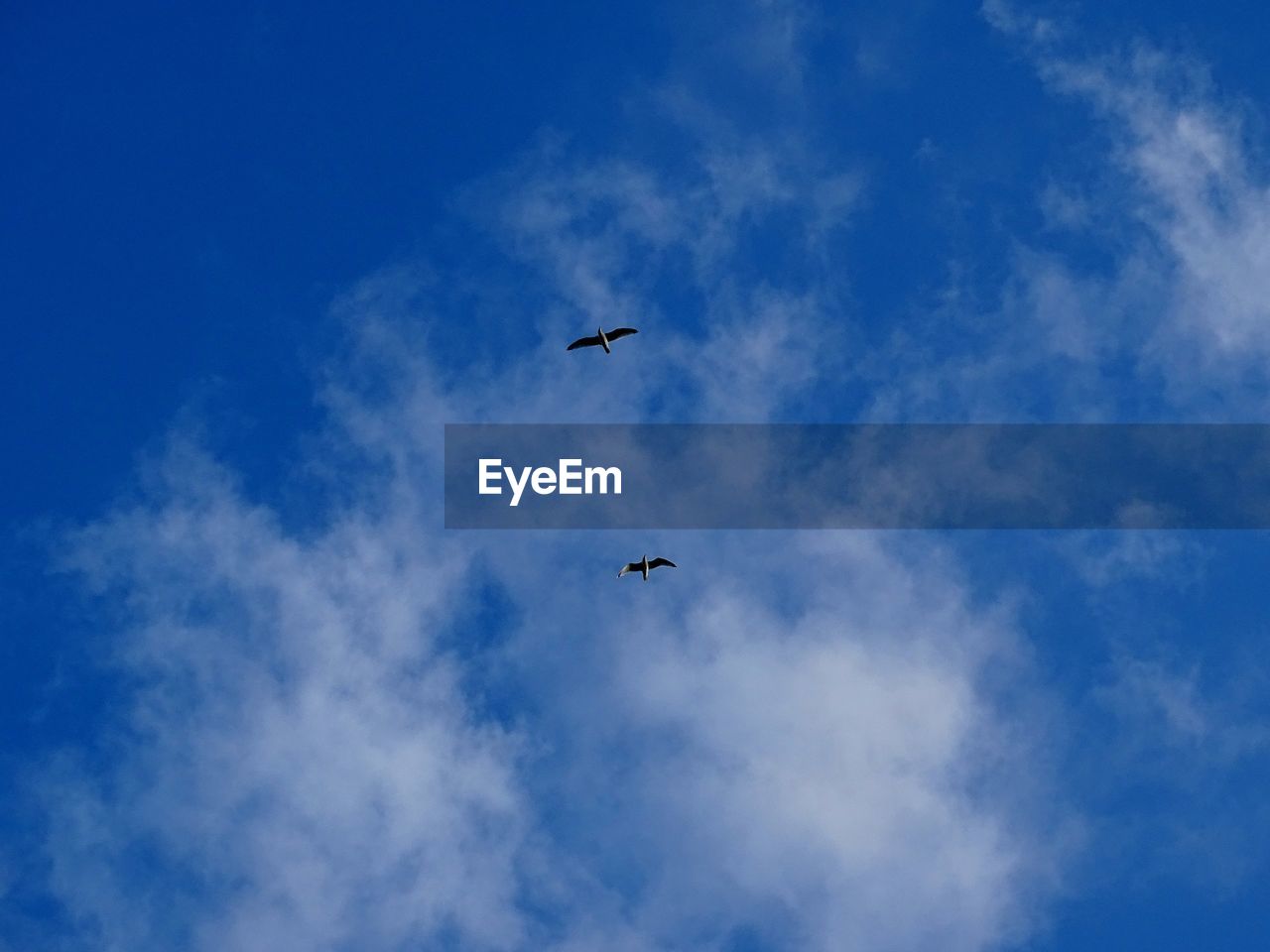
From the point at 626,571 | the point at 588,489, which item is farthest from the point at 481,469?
the point at 626,571

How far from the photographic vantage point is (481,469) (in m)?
133

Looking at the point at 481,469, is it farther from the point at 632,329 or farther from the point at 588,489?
the point at 632,329

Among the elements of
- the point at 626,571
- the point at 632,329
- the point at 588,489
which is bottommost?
the point at 626,571

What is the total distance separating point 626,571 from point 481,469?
720 inches

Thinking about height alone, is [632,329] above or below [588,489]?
above

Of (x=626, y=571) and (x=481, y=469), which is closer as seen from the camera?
(x=626, y=571)

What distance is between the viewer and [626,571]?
4862 inches

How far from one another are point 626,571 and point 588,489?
13.4 meters

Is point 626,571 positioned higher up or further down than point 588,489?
further down

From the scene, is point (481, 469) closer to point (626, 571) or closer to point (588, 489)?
point (588, 489)

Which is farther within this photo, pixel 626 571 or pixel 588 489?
pixel 588 489

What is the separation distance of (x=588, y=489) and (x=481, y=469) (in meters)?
9.83

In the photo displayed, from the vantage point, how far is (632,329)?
422 ft

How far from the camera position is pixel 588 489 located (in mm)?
134625
